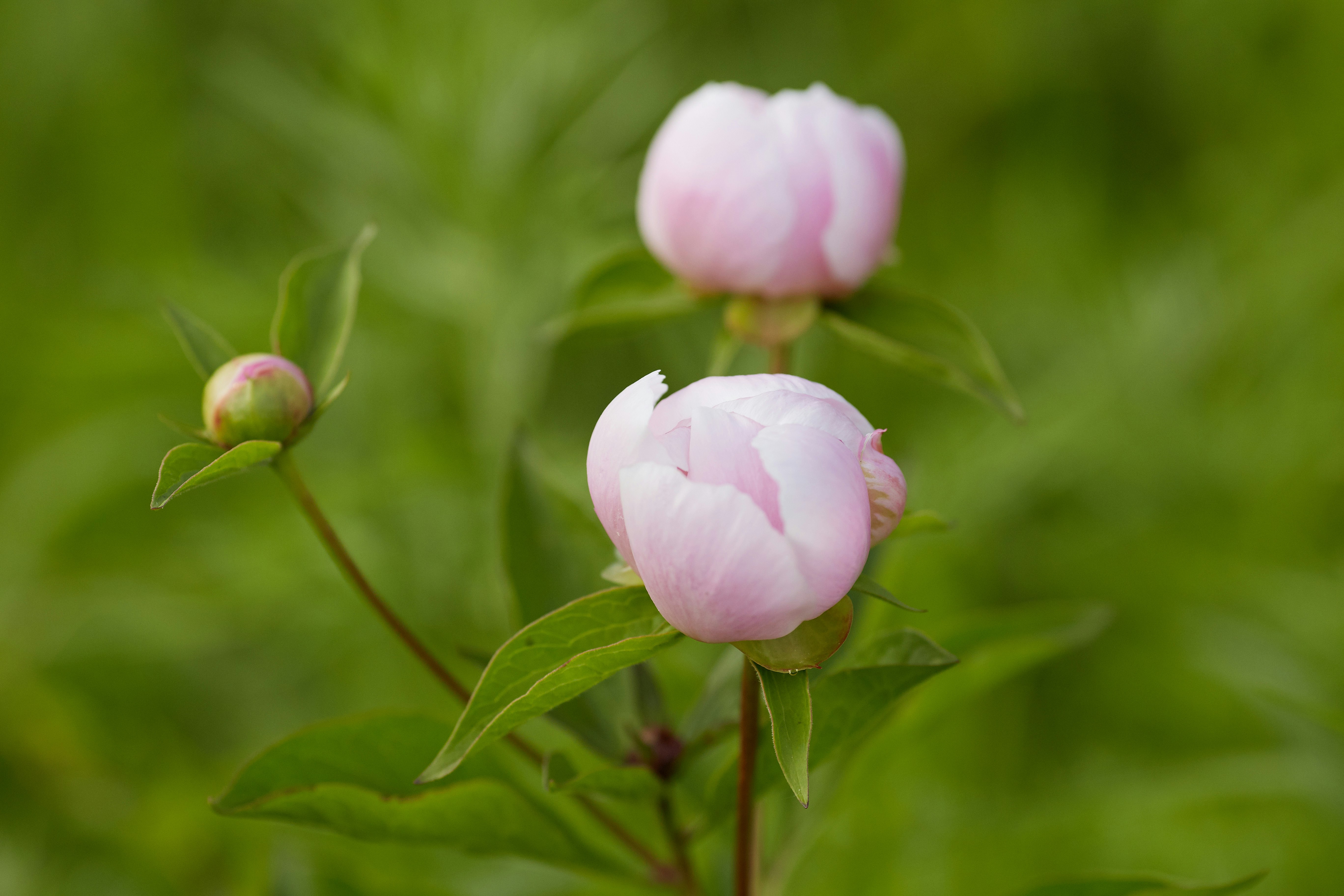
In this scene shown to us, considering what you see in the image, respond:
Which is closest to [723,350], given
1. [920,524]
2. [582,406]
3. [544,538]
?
[544,538]

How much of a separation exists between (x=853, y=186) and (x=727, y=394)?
1.12 feet

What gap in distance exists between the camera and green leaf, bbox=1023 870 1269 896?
0.66m

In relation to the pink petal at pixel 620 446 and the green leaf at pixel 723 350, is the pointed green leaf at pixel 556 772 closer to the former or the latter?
the pink petal at pixel 620 446

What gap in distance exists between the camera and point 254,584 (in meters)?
1.63

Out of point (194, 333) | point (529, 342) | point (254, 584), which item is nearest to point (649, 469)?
point (194, 333)

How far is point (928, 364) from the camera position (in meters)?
0.84

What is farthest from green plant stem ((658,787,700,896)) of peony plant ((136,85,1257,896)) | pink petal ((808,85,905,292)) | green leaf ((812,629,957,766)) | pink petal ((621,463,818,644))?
pink petal ((808,85,905,292))

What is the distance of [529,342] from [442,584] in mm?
401

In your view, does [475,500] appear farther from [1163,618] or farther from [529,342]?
[1163,618]

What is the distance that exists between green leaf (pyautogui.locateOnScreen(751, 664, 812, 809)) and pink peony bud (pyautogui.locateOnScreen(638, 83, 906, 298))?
386 millimetres

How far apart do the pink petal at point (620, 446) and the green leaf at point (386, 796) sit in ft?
0.62

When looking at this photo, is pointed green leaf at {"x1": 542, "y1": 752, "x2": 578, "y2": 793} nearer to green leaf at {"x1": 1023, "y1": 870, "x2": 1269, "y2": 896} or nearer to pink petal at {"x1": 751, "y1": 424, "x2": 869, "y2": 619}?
pink petal at {"x1": 751, "y1": 424, "x2": 869, "y2": 619}

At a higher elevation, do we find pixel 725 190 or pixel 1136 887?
pixel 725 190

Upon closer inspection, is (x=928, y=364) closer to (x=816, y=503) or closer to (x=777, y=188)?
(x=777, y=188)
